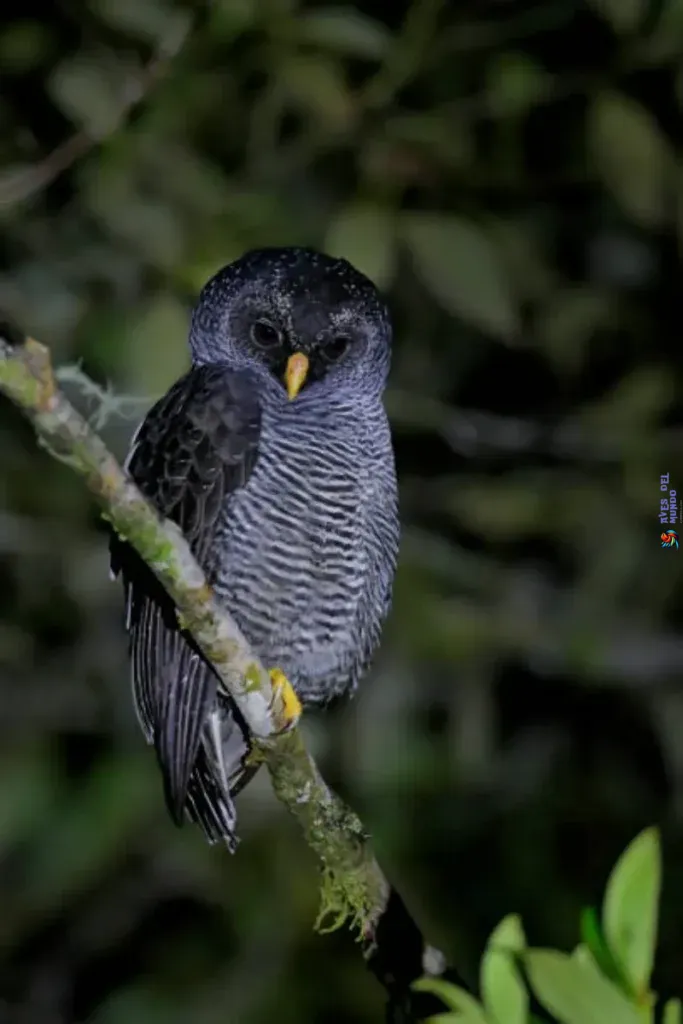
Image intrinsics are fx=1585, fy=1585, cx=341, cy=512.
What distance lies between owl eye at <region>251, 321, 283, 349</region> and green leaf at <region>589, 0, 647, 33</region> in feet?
3.10

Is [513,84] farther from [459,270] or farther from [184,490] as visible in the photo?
[184,490]

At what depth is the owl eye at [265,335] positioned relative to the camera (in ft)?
5.41

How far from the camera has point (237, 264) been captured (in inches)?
65.3

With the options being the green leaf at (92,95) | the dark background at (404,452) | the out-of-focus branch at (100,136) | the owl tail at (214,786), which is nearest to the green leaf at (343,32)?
the dark background at (404,452)

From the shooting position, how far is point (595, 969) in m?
0.93

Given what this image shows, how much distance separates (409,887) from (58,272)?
1571 millimetres

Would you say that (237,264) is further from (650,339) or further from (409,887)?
(409,887)

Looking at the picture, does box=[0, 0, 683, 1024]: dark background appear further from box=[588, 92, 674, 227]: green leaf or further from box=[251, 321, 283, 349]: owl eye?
box=[251, 321, 283, 349]: owl eye

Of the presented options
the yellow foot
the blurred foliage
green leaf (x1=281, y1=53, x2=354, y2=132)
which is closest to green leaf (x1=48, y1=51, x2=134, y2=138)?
green leaf (x1=281, y1=53, x2=354, y2=132)

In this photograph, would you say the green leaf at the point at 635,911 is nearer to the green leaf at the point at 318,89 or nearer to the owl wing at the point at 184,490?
the owl wing at the point at 184,490

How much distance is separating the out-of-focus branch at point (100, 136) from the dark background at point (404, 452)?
1cm

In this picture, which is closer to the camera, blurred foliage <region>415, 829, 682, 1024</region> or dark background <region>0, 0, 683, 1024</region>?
blurred foliage <region>415, 829, 682, 1024</region>

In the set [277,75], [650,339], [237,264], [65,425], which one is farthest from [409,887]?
[65,425]

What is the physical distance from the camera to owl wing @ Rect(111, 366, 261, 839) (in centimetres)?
174
